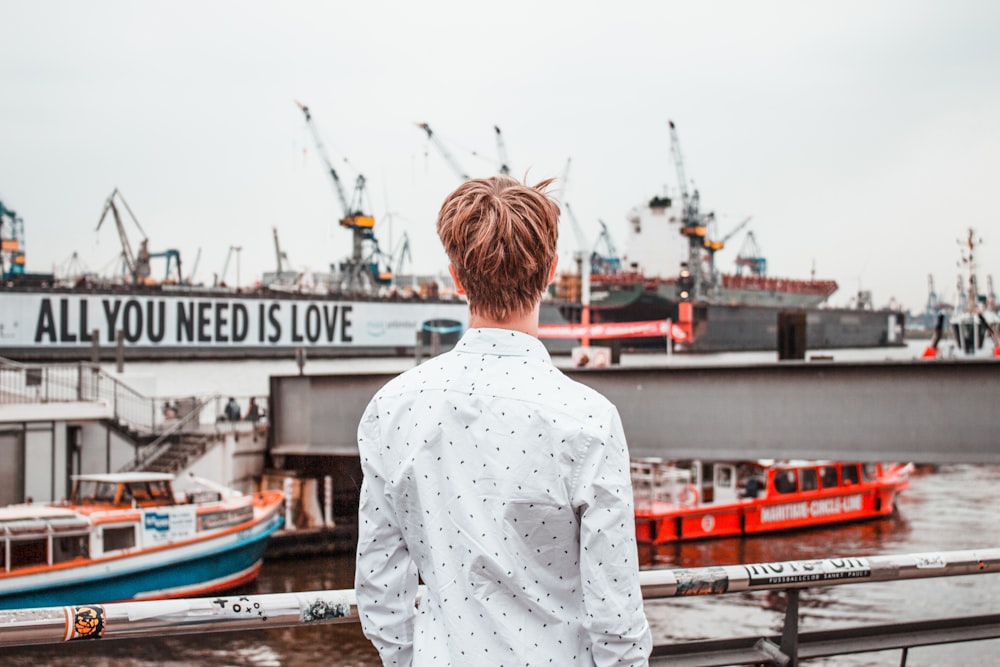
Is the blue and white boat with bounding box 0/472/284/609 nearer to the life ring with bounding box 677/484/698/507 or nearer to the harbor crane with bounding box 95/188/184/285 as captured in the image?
the life ring with bounding box 677/484/698/507

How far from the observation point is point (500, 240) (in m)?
2.12

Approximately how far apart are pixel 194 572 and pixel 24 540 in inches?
159

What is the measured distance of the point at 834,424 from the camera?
16844 mm

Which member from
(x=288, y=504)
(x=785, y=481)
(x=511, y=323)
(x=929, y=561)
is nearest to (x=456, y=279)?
(x=511, y=323)

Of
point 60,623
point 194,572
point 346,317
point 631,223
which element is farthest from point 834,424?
point 631,223

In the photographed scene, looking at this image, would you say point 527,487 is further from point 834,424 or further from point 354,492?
point 354,492

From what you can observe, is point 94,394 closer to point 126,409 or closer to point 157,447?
point 126,409

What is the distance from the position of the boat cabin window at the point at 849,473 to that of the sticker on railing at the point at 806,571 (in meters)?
30.4

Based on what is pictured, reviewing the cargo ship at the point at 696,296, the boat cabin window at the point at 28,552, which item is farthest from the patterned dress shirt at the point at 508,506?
the cargo ship at the point at 696,296

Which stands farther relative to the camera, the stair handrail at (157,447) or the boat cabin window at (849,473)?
the boat cabin window at (849,473)

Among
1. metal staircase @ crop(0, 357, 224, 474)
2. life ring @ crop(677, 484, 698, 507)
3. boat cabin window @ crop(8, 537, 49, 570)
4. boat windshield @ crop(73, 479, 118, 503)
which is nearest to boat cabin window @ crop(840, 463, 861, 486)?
life ring @ crop(677, 484, 698, 507)

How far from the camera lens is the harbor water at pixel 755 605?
16844 mm

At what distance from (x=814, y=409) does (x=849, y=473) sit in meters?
17.1

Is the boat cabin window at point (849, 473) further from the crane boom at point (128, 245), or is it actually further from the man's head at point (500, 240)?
the crane boom at point (128, 245)
